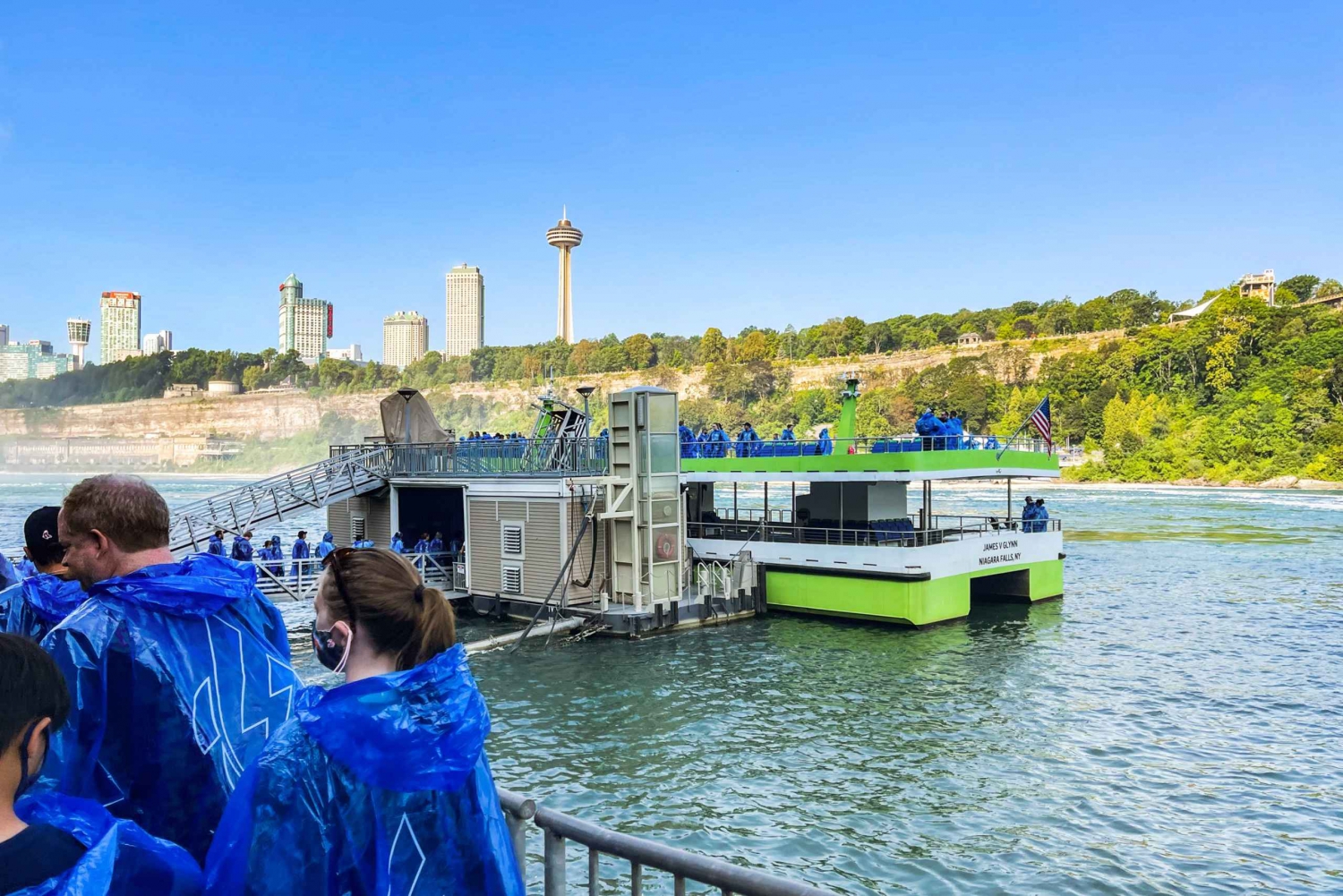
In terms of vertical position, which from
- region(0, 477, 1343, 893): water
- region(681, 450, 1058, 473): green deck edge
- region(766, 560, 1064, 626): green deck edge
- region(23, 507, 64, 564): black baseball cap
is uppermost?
region(23, 507, 64, 564): black baseball cap

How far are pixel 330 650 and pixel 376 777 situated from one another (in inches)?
17.5

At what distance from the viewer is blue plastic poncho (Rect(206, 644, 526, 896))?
90.7 inches

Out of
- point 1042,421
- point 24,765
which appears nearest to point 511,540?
point 1042,421

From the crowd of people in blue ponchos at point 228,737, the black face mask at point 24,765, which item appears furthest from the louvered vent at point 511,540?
the black face mask at point 24,765

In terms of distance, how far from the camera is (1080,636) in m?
20.7

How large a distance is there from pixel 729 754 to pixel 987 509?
50.6m

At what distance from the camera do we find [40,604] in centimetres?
376

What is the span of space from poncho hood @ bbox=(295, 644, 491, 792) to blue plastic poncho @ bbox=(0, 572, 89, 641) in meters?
1.88

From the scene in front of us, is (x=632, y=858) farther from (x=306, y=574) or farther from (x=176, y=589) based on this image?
(x=306, y=574)

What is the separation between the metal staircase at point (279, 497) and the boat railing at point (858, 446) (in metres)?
8.44

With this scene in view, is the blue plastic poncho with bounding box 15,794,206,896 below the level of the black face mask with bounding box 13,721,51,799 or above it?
below

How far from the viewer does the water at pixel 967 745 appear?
9.81 meters

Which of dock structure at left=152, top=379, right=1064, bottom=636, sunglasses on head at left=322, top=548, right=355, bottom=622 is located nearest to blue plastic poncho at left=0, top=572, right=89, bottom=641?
sunglasses on head at left=322, top=548, right=355, bottom=622

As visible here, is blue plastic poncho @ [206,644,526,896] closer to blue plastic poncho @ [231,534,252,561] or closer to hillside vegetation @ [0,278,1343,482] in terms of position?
blue plastic poncho @ [231,534,252,561]
